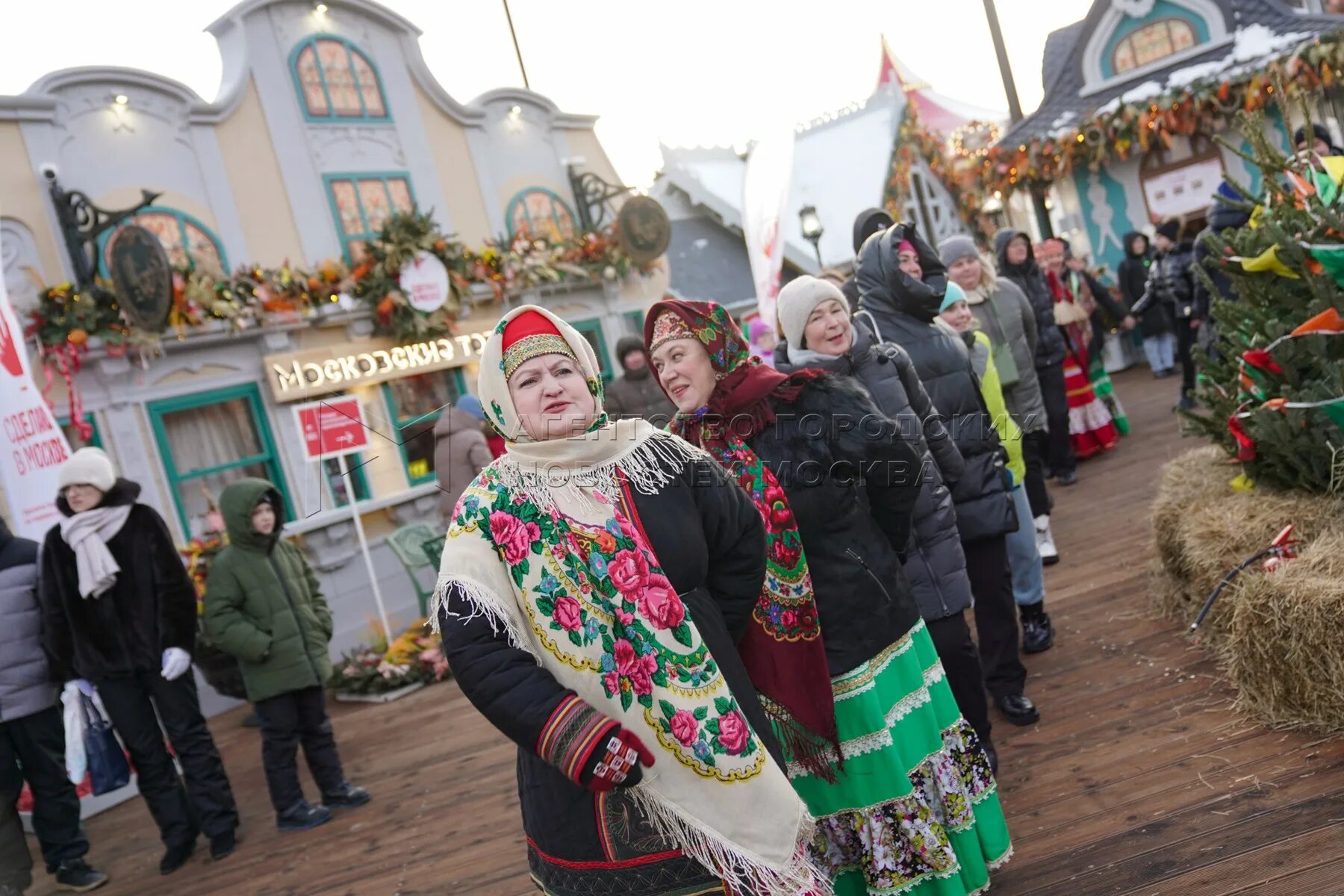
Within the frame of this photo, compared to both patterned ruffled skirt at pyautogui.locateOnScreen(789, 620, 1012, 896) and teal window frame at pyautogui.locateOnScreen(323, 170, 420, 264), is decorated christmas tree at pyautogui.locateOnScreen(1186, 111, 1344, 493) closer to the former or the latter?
patterned ruffled skirt at pyautogui.locateOnScreen(789, 620, 1012, 896)

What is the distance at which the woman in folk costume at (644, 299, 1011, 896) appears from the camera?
2691 mm

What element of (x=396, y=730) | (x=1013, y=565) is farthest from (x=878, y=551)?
(x=396, y=730)

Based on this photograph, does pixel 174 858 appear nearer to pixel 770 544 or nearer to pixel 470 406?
pixel 470 406

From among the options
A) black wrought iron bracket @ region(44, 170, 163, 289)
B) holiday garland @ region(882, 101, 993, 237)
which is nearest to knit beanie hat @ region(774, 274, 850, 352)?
black wrought iron bracket @ region(44, 170, 163, 289)

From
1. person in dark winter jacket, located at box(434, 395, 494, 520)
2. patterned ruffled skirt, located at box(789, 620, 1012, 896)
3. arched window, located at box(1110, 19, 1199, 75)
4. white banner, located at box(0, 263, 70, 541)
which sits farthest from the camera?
arched window, located at box(1110, 19, 1199, 75)

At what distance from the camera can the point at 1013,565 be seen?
4.51 metres

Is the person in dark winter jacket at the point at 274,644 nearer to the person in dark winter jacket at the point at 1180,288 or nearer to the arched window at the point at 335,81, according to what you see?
the arched window at the point at 335,81

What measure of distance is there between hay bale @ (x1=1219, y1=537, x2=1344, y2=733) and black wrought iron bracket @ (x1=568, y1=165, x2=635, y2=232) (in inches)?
400

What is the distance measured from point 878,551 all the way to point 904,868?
2.78ft

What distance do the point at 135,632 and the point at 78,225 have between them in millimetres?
4791

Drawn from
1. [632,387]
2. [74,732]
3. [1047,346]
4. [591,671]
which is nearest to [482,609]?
[591,671]

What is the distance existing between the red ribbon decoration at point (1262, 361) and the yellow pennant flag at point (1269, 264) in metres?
0.30

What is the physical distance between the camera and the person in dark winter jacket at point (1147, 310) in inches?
435

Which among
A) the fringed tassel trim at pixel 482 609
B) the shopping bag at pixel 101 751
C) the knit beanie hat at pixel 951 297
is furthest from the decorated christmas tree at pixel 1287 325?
the shopping bag at pixel 101 751
